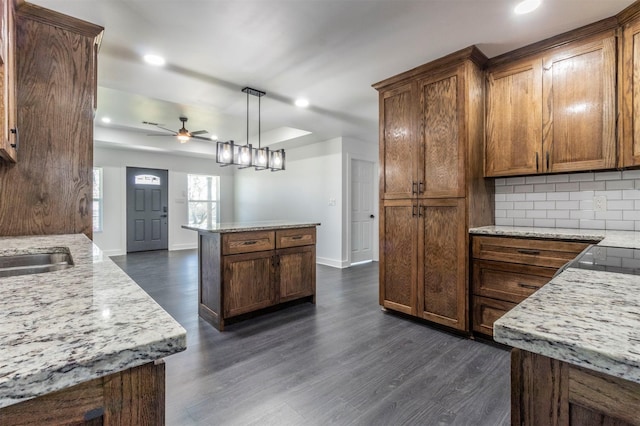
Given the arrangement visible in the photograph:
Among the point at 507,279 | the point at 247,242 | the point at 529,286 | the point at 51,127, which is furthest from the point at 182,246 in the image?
the point at 529,286

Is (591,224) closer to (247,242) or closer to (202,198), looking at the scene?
(247,242)

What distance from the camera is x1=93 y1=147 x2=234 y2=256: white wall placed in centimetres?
643

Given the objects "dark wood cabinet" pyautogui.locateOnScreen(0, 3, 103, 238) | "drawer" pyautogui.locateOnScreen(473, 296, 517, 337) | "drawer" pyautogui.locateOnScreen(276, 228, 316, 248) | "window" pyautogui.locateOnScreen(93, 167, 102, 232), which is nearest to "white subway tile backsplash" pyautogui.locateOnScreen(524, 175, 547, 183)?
"drawer" pyautogui.locateOnScreen(473, 296, 517, 337)

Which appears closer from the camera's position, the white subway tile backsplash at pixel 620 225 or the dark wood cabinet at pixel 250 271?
the white subway tile backsplash at pixel 620 225

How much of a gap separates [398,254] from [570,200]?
1.49 metres

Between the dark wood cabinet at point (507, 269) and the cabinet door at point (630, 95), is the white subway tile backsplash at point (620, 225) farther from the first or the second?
the dark wood cabinet at point (507, 269)

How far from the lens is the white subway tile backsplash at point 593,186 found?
7.93 ft

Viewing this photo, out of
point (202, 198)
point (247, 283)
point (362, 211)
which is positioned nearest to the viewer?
point (247, 283)

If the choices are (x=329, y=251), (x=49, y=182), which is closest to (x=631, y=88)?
(x=49, y=182)

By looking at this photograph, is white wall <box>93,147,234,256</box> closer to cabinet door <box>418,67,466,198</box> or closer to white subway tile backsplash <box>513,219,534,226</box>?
cabinet door <box>418,67,466,198</box>

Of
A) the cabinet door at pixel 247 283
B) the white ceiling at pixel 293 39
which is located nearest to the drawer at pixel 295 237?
the cabinet door at pixel 247 283

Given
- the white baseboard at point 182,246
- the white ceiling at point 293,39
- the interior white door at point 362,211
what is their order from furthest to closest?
the white baseboard at point 182,246 < the interior white door at point 362,211 < the white ceiling at point 293,39

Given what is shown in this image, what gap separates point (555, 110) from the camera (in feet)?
7.75

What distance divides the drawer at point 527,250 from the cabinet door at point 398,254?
571 mm
